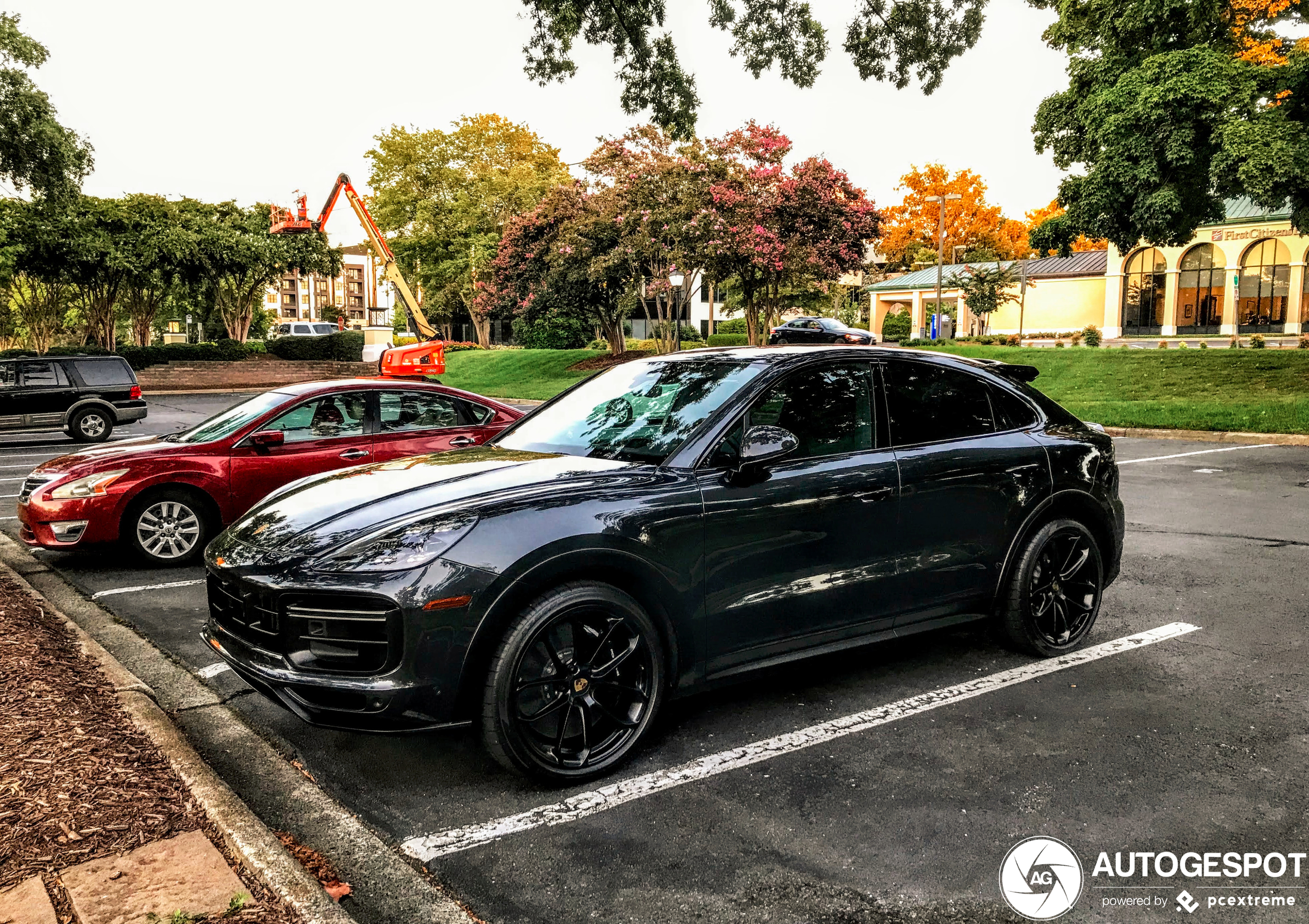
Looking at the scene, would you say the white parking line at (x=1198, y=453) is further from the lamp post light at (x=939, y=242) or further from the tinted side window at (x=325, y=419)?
the lamp post light at (x=939, y=242)

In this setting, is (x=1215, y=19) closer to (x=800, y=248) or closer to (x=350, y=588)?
(x=800, y=248)

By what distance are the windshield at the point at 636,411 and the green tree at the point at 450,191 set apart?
1845 inches

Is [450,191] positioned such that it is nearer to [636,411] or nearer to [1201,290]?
[1201,290]

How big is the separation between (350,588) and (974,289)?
4530 cm

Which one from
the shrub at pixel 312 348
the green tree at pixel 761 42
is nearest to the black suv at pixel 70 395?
the green tree at pixel 761 42

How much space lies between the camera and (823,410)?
440 cm

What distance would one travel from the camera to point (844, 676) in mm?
4805

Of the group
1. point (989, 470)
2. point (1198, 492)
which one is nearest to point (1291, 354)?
point (1198, 492)

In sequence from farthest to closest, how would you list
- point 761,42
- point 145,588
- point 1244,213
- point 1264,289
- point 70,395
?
point 1244,213
point 1264,289
point 70,395
point 761,42
point 145,588

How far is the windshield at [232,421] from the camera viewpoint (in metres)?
7.73

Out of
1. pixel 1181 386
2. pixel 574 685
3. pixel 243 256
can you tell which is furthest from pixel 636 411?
pixel 243 256

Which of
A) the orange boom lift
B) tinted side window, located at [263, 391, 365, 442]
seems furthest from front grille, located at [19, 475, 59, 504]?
the orange boom lift

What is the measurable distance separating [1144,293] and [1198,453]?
3608 cm

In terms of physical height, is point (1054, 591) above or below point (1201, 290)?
below
